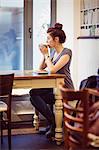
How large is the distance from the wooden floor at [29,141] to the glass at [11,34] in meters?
1.53

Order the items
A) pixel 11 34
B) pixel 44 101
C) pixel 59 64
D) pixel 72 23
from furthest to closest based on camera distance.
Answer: pixel 11 34
pixel 72 23
pixel 44 101
pixel 59 64

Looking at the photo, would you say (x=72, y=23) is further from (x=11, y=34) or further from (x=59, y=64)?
(x=59, y=64)

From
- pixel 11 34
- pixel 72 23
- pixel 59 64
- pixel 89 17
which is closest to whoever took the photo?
pixel 59 64

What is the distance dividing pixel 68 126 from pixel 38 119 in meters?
2.07

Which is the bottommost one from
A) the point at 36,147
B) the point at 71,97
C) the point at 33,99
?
the point at 36,147

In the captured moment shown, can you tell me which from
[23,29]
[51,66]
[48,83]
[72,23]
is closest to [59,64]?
[51,66]

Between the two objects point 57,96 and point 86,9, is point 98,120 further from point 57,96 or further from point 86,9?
point 86,9

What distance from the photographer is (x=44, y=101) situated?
419cm

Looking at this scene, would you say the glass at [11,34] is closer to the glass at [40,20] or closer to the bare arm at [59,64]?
the glass at [40,20]

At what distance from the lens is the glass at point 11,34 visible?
5660 mm

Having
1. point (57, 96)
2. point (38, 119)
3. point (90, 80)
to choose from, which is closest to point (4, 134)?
point (38, 119)

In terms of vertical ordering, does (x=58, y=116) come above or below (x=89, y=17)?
below

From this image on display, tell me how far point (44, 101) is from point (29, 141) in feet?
Result: 1.57

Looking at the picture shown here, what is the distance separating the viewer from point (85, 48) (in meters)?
5.02
